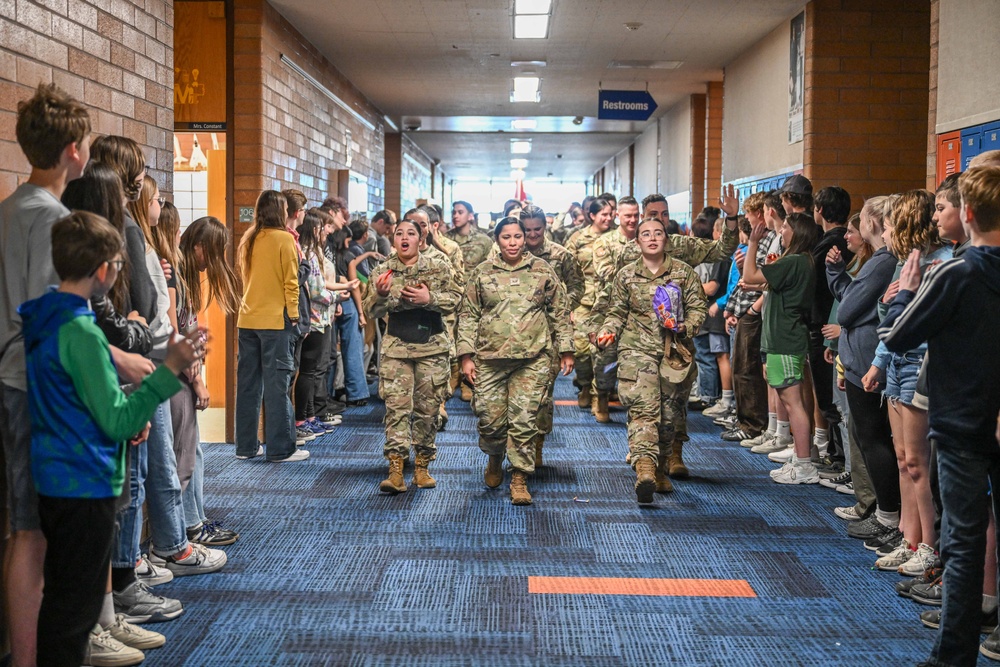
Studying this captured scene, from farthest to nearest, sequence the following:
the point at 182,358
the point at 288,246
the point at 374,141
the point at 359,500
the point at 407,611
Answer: the point at 374,141 < the point at 288,246 < the point at 359,500 < the point at 407,611 < the point at 182,358

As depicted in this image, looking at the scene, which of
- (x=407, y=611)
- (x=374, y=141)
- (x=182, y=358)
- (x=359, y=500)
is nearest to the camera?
(x=182, y=358)

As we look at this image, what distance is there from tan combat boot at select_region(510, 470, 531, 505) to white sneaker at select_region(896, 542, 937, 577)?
80.9 inches

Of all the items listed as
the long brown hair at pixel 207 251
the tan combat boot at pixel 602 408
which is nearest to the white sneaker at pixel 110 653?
the long brown hair at pixel 207 251

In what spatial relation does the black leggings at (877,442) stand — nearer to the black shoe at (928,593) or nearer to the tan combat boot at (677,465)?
the black shoe at (928,593)

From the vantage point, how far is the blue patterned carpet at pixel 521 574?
11.2 feet

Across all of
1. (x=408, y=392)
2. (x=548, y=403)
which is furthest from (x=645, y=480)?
(x=408, y=392)

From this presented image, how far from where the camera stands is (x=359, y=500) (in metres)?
5.53

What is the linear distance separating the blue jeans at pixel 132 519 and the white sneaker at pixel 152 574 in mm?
408

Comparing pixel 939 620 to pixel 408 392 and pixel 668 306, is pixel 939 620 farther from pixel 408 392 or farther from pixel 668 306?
pixel 408 392

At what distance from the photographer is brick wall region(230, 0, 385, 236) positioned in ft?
25.4

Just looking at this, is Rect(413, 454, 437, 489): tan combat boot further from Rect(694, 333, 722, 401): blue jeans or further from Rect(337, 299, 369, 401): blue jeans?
Rect(694, 333, 722, 401): blue jeans

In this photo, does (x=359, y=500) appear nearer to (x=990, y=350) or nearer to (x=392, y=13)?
(x=990, y=350)

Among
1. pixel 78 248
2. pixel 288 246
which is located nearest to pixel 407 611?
pixel 78 248

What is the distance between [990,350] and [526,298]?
289 centimetres
